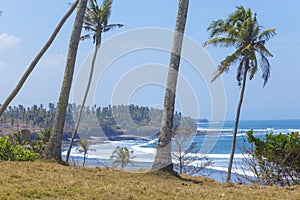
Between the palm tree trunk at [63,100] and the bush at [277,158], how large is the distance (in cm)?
509

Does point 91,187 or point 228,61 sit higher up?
point 228,61

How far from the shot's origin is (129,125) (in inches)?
496

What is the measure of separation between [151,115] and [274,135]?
382 centimetres

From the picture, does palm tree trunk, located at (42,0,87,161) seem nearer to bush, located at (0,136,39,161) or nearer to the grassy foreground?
bush, located at (0,136,39,161)

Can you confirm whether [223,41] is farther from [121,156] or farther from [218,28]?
[121,156]

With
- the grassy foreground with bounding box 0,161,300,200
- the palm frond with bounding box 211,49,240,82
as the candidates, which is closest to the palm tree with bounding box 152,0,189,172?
the grassy foreground with bounding box 0,161,300,200

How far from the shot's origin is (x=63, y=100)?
31.9ft

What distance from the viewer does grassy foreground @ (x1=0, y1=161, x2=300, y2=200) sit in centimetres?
525

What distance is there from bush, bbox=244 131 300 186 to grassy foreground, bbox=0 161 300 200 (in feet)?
6.40

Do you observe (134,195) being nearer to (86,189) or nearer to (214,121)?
(86,189)

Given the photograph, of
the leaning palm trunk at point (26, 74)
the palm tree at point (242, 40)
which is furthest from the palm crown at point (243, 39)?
the leaning palm trunk at point (26, 74)

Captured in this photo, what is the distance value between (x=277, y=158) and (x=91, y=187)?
5790 millimetres

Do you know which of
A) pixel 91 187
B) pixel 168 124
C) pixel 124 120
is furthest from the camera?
pixel 124 120

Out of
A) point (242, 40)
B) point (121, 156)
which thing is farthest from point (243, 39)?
Result: point (121, 156)
